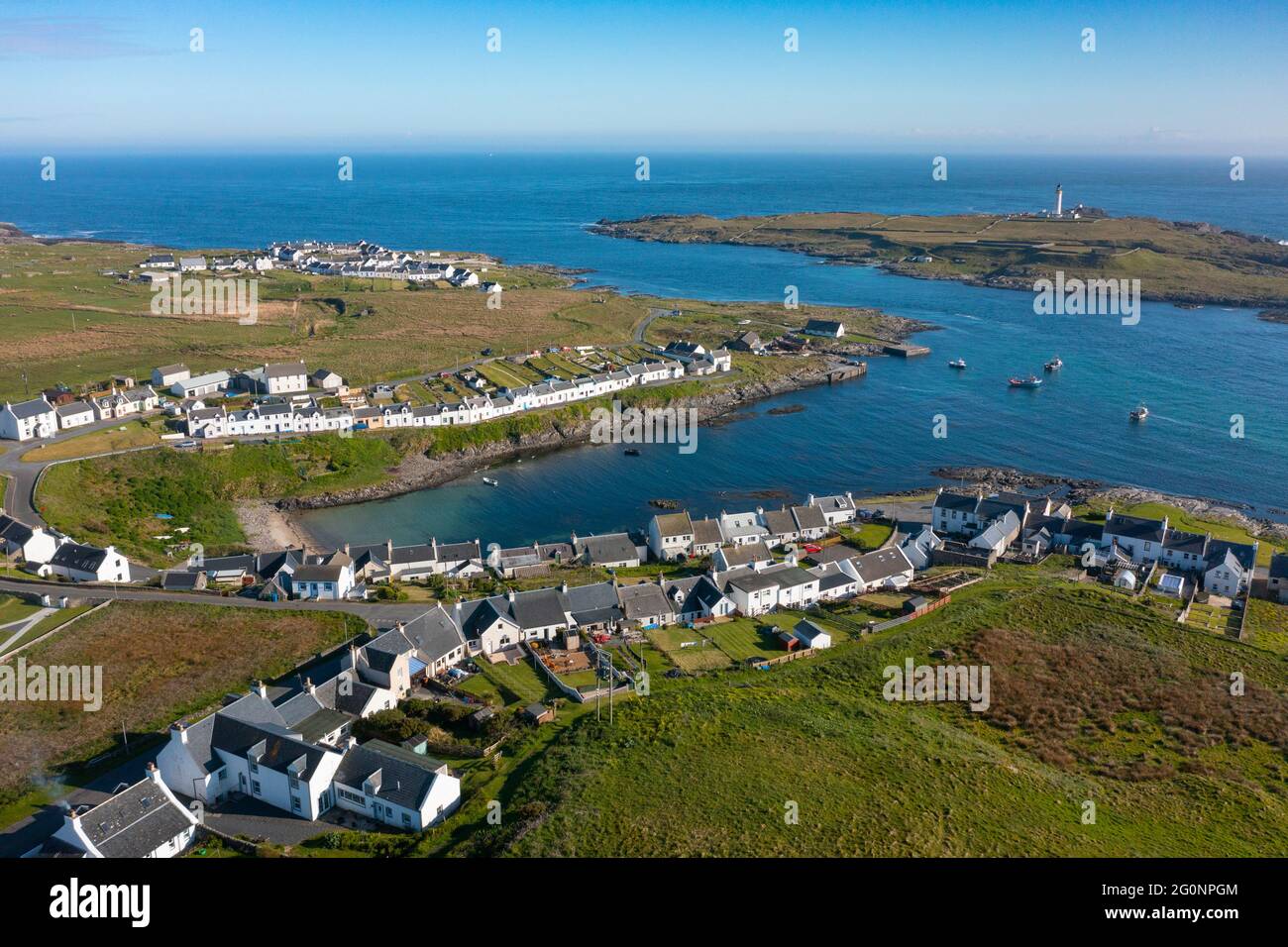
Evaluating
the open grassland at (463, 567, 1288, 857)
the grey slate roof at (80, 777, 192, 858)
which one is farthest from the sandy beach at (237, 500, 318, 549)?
the open grassland at (463, 567, 1288, 857)

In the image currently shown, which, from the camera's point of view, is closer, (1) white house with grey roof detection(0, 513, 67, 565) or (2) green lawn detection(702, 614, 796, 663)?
(2) green lawn detection(702, 614, 796, 663)

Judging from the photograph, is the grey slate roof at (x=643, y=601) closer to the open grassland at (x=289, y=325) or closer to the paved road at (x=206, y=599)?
the paved road at (x=206, y=599)

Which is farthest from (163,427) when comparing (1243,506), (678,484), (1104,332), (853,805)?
(1104,332)

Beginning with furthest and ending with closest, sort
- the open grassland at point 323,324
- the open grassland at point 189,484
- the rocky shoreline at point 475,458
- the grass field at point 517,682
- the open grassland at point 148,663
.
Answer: the open grassland at point 323,324, the rocky shoreline at point 475,458, the open grassland at point 189,484, the grass field at point 517,682, the open grassland at point 148,663

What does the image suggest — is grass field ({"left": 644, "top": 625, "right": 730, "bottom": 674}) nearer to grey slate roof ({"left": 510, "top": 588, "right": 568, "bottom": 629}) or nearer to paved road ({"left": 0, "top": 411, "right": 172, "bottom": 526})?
grey slate roof ({"left": 510, "top": 588, "right": 568, "bottom": 629})

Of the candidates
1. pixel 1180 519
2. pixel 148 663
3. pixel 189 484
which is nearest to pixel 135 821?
pixel 148 663

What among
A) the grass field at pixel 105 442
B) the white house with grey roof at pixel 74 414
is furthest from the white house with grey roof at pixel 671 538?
the white house with grey roof at pixel 74 414

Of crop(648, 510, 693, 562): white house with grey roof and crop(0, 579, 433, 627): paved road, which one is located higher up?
crop(648, 510, 693, 562): white house with grey roof
